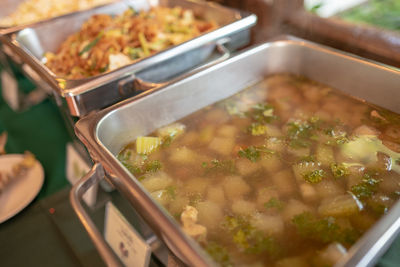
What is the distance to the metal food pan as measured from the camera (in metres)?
1.21

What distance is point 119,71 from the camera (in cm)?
124

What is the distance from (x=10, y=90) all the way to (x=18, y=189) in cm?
112

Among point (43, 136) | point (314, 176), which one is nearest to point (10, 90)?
point (43, 136)

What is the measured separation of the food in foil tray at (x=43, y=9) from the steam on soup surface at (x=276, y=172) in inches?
63.4

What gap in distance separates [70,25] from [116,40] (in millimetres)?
468

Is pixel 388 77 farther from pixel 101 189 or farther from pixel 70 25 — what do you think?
pixel 70 25

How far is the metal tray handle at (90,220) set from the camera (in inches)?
27.0

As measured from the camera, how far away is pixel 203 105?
1312mm

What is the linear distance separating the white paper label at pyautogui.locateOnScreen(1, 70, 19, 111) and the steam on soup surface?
147cm

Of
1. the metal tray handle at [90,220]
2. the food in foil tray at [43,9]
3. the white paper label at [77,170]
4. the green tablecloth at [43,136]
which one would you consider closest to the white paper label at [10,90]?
the green tablecloth at [43,136]

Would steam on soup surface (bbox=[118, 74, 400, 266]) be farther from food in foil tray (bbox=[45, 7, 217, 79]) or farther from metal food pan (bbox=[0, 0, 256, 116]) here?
food in foil tray (bbox=[45, 7, 217, 79])

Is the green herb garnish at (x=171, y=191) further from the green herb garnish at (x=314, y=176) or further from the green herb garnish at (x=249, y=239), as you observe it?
the green herb garnish at (x=314, y=176)

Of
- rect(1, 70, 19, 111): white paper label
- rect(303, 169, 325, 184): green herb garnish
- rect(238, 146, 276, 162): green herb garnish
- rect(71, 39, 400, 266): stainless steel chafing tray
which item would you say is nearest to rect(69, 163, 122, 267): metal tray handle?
rect(71, 39, 400, 266): stainless steel chafing tray

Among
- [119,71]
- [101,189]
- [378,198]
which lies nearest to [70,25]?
[119,71]
